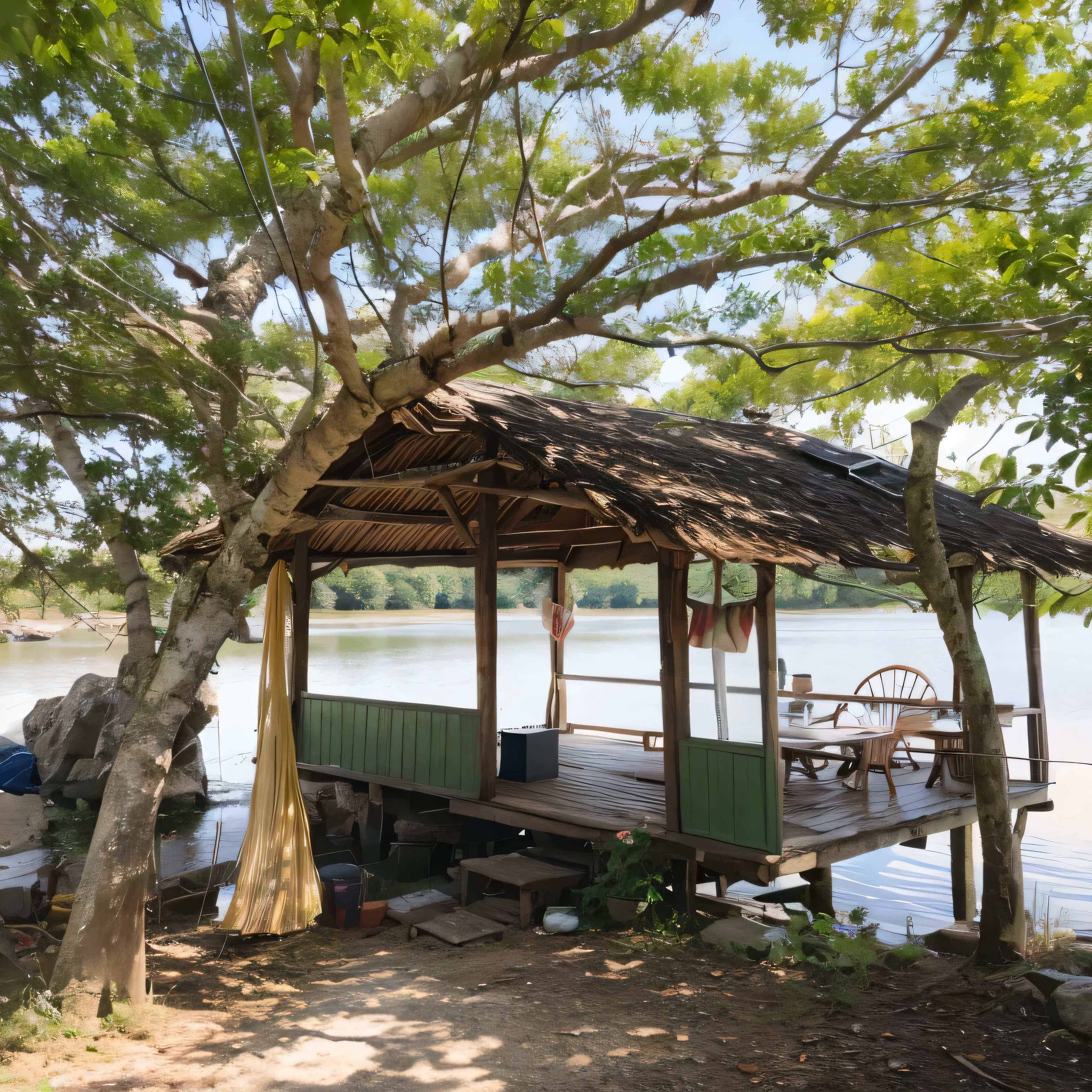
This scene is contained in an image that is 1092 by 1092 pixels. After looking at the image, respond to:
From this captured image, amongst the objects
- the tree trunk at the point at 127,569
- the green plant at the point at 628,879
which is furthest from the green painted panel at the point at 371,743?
the green plant at the point at 628,879

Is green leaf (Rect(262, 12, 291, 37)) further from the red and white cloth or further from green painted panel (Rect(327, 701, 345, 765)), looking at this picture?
green painted panel (Rect(327, 701, 345, 765))

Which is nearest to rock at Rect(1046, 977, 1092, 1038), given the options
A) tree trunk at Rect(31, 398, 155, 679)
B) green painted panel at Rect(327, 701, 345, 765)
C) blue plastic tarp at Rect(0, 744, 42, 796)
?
green painted panel at Rect(327, 701, 345, 765)

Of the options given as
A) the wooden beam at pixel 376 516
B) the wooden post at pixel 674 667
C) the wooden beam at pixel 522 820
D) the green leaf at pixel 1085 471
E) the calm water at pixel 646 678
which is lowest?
the calm water at pixel 646 678

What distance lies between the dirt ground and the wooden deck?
86 cm

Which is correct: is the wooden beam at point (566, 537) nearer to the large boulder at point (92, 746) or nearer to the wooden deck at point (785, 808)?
the wooden deck at point (785, 808)

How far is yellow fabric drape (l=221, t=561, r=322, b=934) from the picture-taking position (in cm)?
588

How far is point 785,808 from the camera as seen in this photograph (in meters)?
7.27

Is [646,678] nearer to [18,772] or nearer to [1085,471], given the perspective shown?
[18,772]

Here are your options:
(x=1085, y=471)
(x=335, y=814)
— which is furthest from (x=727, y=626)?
(x=335, y=814)

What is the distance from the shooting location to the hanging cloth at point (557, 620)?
10516 mm

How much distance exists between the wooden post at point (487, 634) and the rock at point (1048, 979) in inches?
167

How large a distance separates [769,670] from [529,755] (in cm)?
319

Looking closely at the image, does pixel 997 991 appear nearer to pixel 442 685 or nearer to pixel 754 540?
pixel 754 540

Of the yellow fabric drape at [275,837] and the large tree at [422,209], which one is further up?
the large tree at [422,209]
